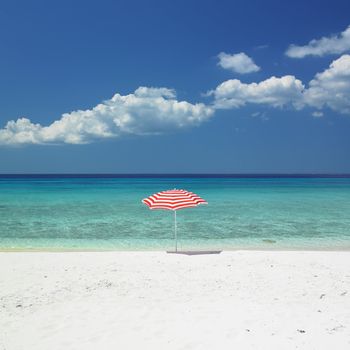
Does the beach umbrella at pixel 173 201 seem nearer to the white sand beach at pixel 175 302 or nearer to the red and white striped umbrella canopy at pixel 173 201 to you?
the red and white striped umbrella canopy at pixel 173 201

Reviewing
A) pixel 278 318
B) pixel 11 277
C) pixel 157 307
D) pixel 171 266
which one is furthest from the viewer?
pixel 171 266

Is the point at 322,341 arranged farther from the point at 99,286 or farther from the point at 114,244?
the point at 114,244

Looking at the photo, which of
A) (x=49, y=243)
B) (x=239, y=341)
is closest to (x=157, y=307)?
(x=239, y=341)

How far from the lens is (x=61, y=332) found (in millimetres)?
6043

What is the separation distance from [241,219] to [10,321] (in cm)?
1991

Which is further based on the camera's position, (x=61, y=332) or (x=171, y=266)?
(x=171, y=266)

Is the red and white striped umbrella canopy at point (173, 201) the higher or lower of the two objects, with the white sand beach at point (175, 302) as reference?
higher

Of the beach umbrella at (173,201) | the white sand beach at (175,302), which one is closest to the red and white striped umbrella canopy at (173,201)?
the beach umbrella at (173,201)

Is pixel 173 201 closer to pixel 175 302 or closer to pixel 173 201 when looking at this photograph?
pixel 173 201

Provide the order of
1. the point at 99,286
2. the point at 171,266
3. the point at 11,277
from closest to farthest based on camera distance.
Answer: the point at 99,286
the point at 11,277
the point at 171,266

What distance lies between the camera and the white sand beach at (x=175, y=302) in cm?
573

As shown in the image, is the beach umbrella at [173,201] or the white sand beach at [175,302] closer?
the white sand beach at [175,302]

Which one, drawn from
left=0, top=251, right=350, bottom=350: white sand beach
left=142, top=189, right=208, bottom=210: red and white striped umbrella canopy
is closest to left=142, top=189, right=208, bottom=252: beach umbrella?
left=142, top=189, right=208, bottom=210: red and white striped umbrella canopy

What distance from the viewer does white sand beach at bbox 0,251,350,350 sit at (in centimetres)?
573
